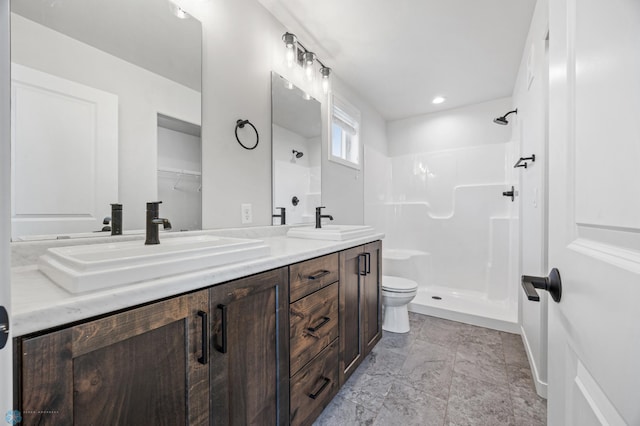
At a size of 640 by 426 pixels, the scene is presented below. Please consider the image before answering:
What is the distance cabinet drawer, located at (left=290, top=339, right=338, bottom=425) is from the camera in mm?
1104

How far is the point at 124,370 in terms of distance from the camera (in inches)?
23.8

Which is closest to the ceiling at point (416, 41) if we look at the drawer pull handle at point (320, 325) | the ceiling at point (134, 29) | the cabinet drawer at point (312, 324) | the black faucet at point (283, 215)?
the ceiling at point (134, 29)

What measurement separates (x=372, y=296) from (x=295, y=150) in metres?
1.24

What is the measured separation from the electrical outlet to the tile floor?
1157 millimetres

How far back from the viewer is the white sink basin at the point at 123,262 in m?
0.59

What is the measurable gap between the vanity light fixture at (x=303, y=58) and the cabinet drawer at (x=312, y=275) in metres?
1.48

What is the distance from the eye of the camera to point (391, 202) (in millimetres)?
3764

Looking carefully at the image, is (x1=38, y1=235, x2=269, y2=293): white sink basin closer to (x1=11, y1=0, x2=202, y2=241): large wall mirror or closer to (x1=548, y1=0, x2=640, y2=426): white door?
(x1=11, y1=0, x2=202, y2=241): large wall mirror

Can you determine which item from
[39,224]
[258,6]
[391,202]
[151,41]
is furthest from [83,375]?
[391,202]

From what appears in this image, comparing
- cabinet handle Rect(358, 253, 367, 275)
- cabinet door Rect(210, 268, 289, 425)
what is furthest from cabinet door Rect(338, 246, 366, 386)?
cabinet door Rect(210, 268, 289, 425)

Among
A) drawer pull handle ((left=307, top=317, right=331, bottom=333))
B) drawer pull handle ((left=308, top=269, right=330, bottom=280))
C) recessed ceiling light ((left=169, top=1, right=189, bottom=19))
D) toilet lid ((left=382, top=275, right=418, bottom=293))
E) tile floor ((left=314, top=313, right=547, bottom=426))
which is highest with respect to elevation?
recessed ceiling light ((left=169, top=1, right=189, bottom=19))

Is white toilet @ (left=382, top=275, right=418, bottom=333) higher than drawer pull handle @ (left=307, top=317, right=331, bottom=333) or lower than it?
lower

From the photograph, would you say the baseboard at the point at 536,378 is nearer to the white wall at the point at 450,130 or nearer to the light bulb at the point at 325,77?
the white wall at the point at 450,130

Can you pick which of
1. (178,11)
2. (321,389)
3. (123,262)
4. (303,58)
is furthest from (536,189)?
(178,11)
